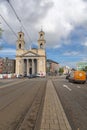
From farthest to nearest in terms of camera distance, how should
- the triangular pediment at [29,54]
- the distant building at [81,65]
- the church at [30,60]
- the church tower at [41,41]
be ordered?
the triangular pediment at [29,54] → the church at [30,60] → the church tower at [41,41] → the distant building at [81,65]

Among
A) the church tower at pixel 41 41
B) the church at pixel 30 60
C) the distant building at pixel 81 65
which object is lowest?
the distant building at pixel 81 65

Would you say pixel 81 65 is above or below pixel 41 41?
below

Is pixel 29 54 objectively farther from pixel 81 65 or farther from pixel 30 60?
pixel 81 65

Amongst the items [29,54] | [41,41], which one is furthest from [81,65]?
[29,54]

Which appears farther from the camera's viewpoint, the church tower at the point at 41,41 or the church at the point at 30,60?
the church at the point at 30,60

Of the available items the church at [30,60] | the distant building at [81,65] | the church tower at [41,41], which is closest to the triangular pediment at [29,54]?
the church at [30,60]

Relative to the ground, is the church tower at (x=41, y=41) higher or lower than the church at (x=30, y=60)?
higher

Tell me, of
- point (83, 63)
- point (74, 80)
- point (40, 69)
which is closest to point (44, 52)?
point (40, 69)

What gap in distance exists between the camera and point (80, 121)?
1051 centimetres

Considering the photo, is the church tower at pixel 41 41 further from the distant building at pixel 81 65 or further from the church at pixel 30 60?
the distant building at pixel 81 65

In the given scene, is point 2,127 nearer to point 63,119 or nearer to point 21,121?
point 21,121

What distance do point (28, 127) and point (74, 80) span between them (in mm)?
49623

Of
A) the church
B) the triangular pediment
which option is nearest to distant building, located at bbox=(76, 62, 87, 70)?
the church

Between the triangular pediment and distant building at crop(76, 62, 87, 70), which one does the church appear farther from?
distant building at crop(76, 62, 87, 70)
